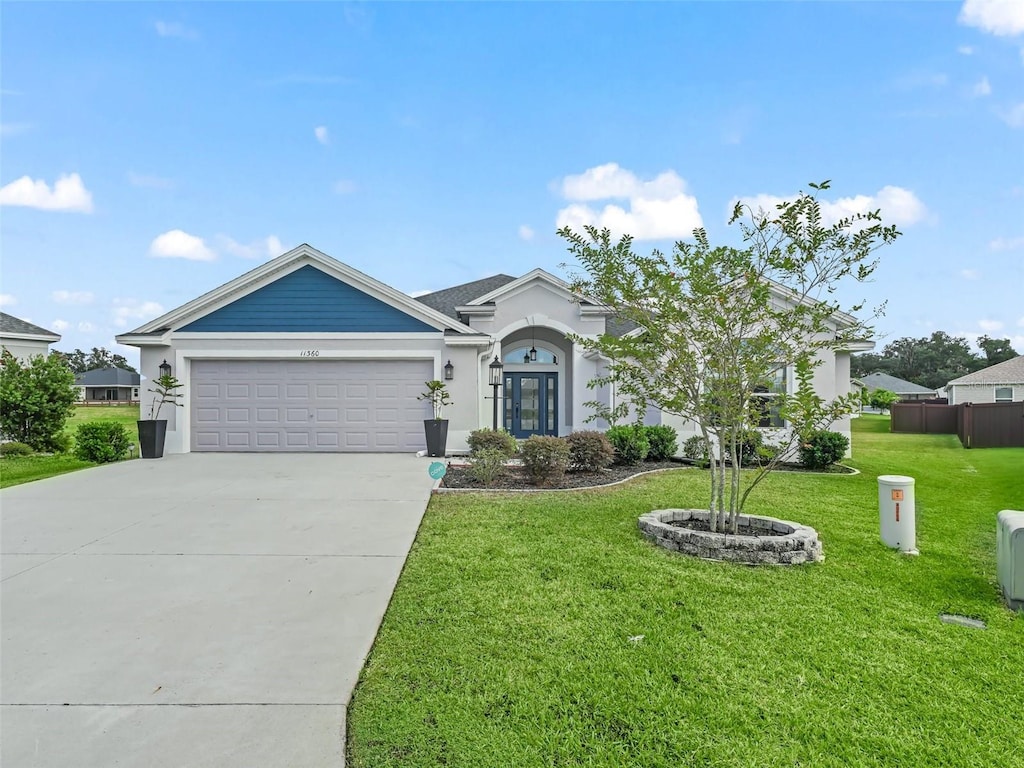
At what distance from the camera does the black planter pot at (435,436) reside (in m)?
12.8

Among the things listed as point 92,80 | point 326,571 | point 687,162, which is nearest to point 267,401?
point 92,80

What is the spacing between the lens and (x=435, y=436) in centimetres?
1278

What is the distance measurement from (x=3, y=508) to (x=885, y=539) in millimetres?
10813

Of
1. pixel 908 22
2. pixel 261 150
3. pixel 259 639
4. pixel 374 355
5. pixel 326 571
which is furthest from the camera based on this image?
pixel 261 150

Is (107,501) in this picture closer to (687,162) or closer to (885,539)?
(885,539)

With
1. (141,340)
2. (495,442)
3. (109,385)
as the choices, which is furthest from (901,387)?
(109,385)

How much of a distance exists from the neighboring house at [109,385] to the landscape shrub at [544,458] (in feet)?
158

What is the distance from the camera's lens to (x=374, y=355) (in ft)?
44.1

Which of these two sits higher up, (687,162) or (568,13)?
(568,13)

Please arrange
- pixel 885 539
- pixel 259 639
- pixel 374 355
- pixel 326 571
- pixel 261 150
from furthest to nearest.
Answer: pixel 261 150 → pixel 374 355 → pixel 885 539 → pixel 326 571 → pixel 259 639

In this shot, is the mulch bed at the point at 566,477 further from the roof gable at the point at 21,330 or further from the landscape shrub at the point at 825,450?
the roof gable at the point at 21,330

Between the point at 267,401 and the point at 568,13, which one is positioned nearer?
the point at 568,13

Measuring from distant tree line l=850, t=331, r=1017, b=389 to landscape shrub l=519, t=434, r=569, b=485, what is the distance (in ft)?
159

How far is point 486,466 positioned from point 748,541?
4.68 m
